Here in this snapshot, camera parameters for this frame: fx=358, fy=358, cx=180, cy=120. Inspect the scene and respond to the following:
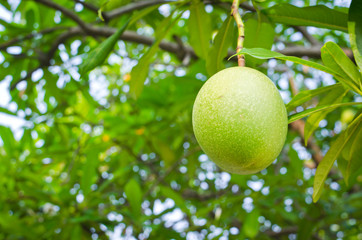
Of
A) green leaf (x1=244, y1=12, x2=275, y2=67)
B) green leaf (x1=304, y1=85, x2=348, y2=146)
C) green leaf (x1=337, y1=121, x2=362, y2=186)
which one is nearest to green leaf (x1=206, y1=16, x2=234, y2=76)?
green leaf (x1=244, y1=12, x2=275, y2=67)

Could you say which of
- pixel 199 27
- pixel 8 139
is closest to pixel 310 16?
pixel 199 27

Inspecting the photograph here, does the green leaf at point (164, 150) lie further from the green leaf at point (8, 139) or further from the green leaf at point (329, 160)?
the green leaf at point (329, 160)

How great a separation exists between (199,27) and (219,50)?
0.25 m

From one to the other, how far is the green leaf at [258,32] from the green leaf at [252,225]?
102 centimetres

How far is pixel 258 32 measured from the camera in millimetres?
1028

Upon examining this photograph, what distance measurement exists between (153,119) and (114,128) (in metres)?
0.24

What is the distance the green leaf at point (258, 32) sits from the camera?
1.02 meters

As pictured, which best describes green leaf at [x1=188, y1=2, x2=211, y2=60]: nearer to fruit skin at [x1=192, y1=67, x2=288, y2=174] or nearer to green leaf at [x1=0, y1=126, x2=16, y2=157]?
fruit skin at [x1=192, y1=67, x2=288, y2=174]

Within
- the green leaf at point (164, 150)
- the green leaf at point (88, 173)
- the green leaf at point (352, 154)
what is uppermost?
the green leaf at point (352, 154)

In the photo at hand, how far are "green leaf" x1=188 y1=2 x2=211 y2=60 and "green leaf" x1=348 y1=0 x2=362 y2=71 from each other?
516 millimetres

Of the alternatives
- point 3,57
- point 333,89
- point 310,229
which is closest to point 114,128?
point 3,57

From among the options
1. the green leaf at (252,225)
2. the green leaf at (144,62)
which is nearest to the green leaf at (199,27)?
the green leaf at (144,62)

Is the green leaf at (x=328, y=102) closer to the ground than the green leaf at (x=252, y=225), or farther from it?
farther from it

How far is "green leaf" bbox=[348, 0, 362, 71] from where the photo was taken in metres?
0.71
